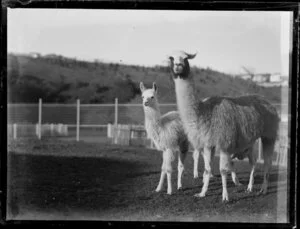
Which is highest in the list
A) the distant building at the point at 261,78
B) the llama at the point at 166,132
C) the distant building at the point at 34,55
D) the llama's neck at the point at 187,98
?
the distant building at the point at 34,55

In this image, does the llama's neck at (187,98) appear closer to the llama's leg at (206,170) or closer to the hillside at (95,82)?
the hillside at (95,82)

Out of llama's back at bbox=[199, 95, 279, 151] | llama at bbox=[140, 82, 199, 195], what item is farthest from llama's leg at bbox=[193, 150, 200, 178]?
llama's back at bbox=[199, 95, 279, 151]

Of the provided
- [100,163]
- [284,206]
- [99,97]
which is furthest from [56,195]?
[284,206]

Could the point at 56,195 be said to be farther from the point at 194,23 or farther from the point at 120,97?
the point at 194,23

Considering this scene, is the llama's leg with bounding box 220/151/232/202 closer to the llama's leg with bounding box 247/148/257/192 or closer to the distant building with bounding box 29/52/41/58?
the llama's leg with bounding box 247/148/257/192

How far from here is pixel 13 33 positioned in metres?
5.00

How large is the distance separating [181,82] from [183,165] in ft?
2.55

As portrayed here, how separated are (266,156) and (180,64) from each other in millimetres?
1199

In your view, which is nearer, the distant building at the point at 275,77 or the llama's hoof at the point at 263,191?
the distant building at the point at 275,77

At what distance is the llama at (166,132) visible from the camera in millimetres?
5066

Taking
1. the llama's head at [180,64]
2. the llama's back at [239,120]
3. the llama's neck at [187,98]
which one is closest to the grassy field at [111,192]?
the llama's back at [239,120]

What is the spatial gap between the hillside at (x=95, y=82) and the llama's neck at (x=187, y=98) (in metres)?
0.06

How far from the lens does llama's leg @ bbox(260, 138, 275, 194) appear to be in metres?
5.12

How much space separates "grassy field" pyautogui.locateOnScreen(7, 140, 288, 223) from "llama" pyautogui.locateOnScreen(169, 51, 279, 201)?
106 mm
